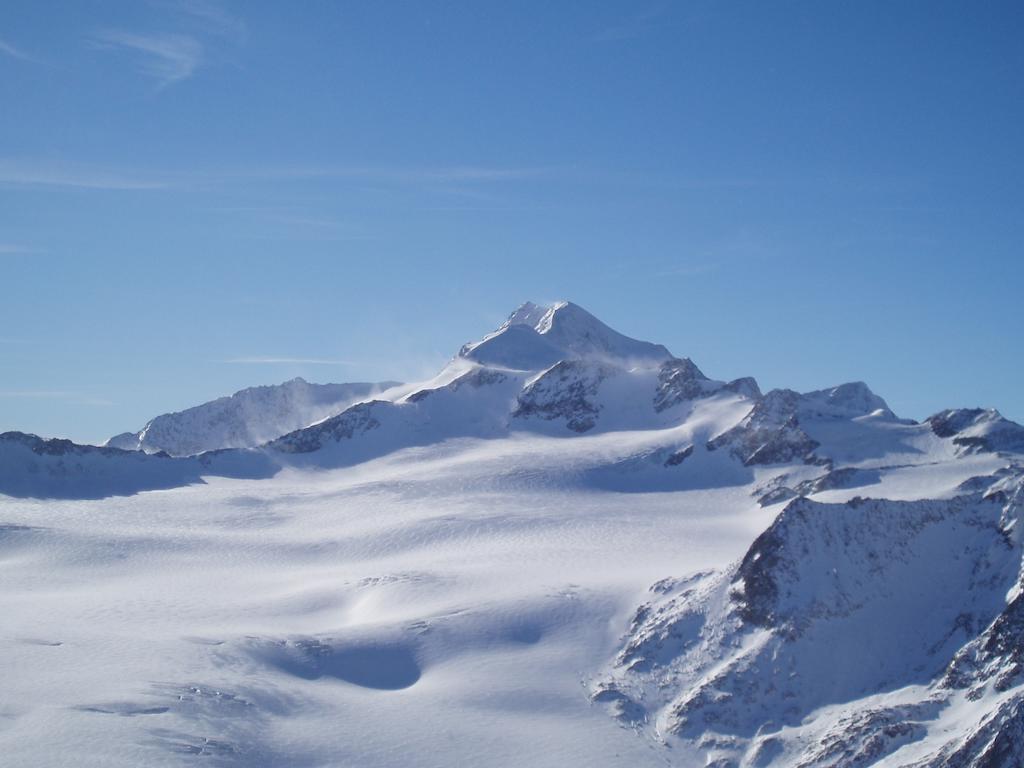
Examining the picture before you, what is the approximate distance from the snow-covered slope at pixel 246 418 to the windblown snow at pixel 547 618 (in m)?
52.4

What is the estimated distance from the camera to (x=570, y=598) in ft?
188

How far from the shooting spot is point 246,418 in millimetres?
163875

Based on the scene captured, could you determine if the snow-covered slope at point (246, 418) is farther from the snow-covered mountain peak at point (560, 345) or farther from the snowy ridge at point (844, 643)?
the snowy ridge at point (844, 643)

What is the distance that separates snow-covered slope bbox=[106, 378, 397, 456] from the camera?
158 m

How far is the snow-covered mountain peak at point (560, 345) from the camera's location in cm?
14425

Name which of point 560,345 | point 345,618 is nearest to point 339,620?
point 345,618

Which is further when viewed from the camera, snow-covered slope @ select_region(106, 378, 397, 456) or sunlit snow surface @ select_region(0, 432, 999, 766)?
snow-covered slope @ select_region(106, 378, 397, 456)

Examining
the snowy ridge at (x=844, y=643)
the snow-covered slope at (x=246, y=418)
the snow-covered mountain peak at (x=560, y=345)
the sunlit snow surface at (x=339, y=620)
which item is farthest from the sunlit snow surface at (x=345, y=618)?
the snow-covered slope at (x=246, y=418)

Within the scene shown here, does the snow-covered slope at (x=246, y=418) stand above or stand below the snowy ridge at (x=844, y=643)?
above

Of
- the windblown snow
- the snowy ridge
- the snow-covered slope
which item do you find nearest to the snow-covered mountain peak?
the snow-covered slope

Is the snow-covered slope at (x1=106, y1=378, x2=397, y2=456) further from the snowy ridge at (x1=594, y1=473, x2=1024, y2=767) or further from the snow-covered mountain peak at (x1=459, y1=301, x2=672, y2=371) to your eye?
the snowy ridge at (x1=594, y1=473, x2=1024, y2=767)

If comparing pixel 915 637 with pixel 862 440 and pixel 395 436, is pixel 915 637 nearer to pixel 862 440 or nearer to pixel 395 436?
pixel 862 440

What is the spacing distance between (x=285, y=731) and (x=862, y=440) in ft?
256

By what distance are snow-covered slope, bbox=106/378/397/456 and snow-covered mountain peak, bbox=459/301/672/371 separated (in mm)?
27302
